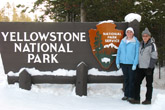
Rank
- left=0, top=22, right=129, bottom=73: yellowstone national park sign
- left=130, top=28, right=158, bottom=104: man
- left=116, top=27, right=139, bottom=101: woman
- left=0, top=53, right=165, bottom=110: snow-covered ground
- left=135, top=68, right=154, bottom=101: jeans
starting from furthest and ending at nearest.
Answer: left=0, top=22, right=129, bottom=73: yellowstone national park sign < left=116, top=27, right=139, bottom=101: woman < left=135, top=68, right=154, bottom=101: jeans < left=130, top=28, right=158, bottom=104: man < left=0, top=53, right=165, bottom=110: snow-covered ground

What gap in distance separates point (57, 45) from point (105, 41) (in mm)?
1222

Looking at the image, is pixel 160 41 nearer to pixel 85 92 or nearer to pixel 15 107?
pixel 85 92

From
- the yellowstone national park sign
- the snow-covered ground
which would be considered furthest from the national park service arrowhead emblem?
the snow-covered ground

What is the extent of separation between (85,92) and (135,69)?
141 centimetres

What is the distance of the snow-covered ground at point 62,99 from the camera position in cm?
431

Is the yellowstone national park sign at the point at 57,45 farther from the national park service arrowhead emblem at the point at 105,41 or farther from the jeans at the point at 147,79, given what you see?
the jeans at the point at 147,79

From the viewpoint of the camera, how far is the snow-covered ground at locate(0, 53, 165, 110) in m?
4.31

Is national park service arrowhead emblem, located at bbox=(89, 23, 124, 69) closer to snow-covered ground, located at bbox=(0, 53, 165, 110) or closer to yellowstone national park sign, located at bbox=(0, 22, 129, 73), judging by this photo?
yellowstone national park sign, located at bbox=(0, 22, 129, 73)

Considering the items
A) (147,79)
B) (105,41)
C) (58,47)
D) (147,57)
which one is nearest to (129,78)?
(147,79)

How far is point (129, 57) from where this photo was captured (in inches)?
188

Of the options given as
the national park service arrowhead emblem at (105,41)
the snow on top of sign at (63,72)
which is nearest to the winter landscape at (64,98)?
the snow on top of sign at (63,72)

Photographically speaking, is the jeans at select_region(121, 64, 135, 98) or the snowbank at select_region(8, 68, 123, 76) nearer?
the jeans at select_region(121, 64, 135, 98)

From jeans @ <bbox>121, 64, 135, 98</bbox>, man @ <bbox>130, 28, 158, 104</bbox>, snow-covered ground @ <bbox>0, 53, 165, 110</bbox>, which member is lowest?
snow-covered ground @ <bbox>0, 53, 165, 110</bbox>

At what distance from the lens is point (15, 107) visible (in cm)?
409
